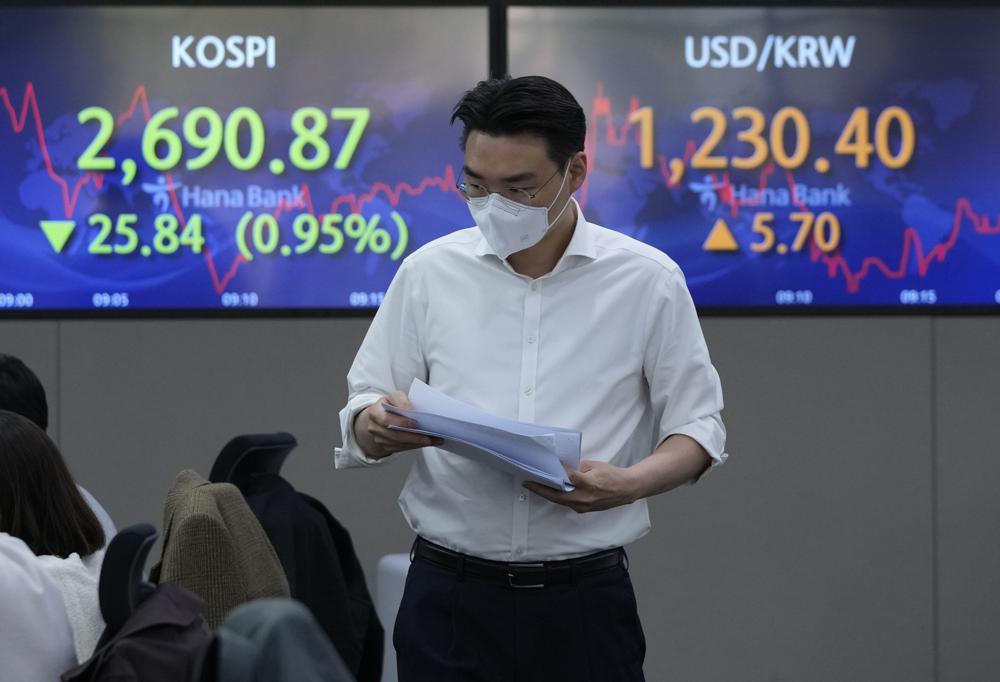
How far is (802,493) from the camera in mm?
4055

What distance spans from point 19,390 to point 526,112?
56.0 inches

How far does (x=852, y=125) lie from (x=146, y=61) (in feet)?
6.72

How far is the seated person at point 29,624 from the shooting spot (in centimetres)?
175

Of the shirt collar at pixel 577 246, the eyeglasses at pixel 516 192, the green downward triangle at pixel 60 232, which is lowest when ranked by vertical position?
the shirt collar at pixel 577 246

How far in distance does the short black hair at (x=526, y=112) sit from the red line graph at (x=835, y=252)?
1.96 metres

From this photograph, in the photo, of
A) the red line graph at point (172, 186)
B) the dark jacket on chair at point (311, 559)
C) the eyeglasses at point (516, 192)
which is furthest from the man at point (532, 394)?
the red line graph at point (172, 186)

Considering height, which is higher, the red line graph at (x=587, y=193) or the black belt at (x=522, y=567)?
the red line graph at (x=587, y=193)

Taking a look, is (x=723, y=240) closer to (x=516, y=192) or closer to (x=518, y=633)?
(x=516, y=192)

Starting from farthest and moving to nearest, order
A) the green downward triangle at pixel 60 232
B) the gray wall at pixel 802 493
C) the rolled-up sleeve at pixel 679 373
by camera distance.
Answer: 1. the gray wall at pixel 802 493
2. the green downward triangle at pixel 60 232
3. the rolled-up sleeve at pixel 679 373

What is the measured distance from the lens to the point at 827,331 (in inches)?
159

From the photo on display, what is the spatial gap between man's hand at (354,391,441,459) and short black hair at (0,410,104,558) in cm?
49

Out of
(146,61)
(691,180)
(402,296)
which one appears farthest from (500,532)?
(146,61)

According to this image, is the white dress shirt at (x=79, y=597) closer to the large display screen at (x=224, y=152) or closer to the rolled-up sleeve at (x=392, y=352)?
the rolled-up sleeve at (x=392, y=352)

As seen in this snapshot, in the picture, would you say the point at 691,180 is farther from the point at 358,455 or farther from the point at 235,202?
the point at 358,455
